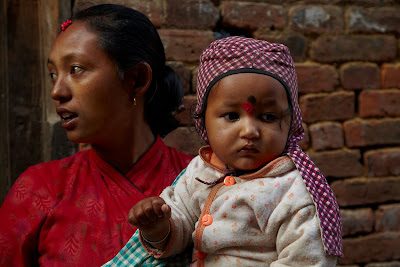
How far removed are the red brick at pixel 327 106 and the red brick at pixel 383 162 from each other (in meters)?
0.23

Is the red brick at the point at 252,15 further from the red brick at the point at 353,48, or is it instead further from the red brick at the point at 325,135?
the red brick at the point at 325,135

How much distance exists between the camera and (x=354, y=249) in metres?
2.19

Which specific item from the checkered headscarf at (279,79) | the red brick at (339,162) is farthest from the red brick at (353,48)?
the checkered headscarf at (279,79)

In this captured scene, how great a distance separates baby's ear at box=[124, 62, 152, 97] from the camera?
1.62 m

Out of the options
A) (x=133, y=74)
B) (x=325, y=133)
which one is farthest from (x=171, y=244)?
(x=325, y=133)

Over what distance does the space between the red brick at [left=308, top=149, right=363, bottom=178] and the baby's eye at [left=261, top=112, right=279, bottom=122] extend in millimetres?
912

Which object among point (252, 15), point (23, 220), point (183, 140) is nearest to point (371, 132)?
point (252, 15)

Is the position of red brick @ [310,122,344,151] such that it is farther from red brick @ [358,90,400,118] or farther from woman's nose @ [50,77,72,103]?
woman's nose @ [50,77,72,103]

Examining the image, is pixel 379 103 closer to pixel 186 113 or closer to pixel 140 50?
pixel 186 113

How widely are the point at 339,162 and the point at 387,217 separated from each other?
0.38 metres

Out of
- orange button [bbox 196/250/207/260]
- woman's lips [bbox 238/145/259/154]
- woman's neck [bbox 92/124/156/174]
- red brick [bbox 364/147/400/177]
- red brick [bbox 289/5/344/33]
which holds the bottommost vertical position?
red brick [bbox 364/147/400/177]

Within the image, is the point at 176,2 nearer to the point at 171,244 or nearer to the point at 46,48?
the point at 46,48

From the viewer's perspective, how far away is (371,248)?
221 cm

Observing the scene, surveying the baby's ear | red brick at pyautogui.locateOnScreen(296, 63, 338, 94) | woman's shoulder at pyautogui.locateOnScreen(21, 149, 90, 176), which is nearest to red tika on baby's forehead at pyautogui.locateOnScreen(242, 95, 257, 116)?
the baby's ear
